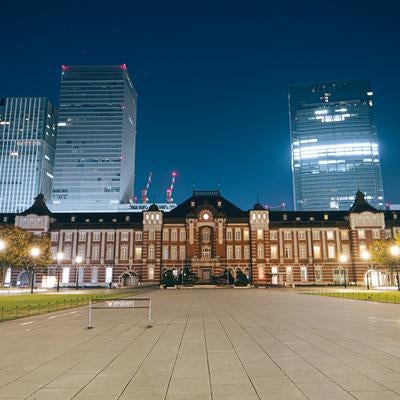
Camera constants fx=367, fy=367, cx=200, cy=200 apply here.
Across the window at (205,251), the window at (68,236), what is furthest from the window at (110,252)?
the window at (205,251)

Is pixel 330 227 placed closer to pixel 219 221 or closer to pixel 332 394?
pixel 219 221

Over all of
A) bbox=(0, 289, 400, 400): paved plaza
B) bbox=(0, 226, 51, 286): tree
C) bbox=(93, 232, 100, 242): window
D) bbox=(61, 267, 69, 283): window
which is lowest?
bbox=(0, 289, 400, 400): paved plaza

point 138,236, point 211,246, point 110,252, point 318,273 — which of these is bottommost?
point 318,273

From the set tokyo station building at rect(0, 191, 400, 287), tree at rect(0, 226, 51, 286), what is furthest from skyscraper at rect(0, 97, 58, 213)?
tree at rect(0, 226, 51, 286)

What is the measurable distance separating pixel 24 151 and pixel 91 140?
34610mm

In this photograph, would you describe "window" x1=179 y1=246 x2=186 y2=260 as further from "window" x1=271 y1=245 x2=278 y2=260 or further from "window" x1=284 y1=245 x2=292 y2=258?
"window" x1=284 y1=245 x2=292 y2=258

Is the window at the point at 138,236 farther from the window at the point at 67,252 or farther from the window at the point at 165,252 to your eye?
the window at the point at 67,252

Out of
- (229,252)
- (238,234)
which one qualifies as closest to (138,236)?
(229,252)

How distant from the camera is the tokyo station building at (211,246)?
75.0 meters

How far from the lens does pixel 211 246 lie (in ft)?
251

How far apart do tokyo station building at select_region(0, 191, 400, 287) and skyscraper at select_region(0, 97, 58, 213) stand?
110m

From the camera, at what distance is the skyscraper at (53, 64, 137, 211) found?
179 meters

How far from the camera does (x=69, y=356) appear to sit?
10117 millimetres

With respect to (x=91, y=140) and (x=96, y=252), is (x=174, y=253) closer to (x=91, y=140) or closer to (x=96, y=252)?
(x=96, y=252)
